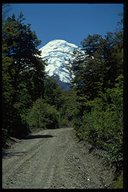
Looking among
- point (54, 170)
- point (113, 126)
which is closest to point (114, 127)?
point (113, 126)

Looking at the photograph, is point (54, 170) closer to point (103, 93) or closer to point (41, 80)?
point (103, 93)

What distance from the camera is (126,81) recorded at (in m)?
10.3

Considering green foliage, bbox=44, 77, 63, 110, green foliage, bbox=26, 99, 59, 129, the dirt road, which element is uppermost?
green foliage, bbox=44, 77, 63, 110

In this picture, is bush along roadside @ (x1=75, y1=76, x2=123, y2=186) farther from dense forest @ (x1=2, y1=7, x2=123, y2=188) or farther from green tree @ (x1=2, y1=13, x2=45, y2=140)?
green tree @ (x1=2, y1=13, x2=45, y2=140)

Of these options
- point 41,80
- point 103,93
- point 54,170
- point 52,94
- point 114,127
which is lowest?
point 54,170

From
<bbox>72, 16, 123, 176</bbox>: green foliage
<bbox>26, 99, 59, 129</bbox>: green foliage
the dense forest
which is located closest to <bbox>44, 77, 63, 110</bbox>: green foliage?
<bbox>26, 99, 59, 129</bbox>: green foliage

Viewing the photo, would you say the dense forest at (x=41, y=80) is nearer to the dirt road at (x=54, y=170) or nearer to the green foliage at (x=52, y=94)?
the dirt road at (x=54, y=170)

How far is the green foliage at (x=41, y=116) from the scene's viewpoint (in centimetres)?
5599

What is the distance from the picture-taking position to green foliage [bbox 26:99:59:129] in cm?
5599

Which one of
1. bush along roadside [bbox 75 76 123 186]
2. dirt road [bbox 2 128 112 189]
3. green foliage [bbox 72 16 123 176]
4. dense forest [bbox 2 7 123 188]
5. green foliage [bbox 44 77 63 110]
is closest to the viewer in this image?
dirt road [bbox 2 128 112 189]

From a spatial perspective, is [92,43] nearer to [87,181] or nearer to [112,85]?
[112,85]

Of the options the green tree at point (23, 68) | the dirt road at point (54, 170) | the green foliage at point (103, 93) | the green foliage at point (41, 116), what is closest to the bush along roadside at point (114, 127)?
the green foliage at point (103, 93)

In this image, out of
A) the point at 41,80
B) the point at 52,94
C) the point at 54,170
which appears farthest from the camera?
the point at 52,94

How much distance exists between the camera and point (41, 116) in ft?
200
